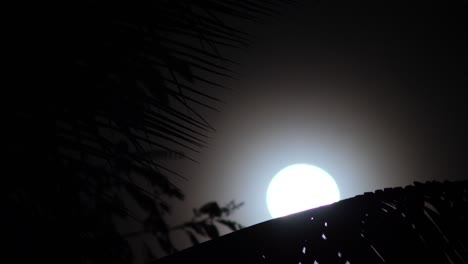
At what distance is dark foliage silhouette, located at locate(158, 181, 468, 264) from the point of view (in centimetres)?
27

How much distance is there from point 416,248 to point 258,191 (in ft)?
5.08

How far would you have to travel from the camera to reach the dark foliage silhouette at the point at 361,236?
10.8 inches

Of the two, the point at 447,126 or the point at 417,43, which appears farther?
the point at 447,126

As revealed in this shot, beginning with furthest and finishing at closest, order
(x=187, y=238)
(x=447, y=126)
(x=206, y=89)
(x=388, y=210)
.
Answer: (x=447, y=126)
(x=187, y=238)
(x=206, y=89)
(x=388, y=210)

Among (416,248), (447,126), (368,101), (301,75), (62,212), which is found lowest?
(416,248)

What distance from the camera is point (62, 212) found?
0.29 m

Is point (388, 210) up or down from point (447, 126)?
down

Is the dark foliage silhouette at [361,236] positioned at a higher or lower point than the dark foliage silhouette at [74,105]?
lower

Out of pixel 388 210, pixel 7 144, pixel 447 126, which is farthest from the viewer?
pixel 447 126

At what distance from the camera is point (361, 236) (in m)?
0.30

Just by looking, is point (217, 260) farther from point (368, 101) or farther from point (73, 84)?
point (368, 101)

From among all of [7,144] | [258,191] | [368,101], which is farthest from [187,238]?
[7,144]

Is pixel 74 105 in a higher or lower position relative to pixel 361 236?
higher

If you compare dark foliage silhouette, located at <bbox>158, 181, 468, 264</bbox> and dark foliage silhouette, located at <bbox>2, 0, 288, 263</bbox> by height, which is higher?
dark foliage silhouette, located at <bbox>2, 0, 288, 263</bbox>
